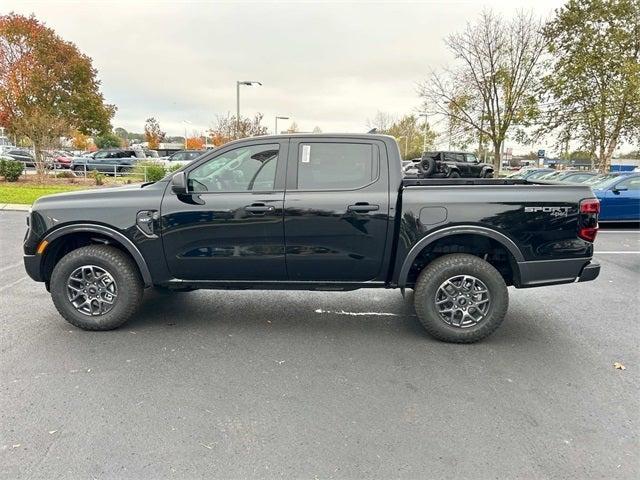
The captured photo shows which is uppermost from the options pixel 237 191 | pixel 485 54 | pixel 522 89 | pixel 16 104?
pixel 485 54

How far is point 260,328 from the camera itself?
401cm

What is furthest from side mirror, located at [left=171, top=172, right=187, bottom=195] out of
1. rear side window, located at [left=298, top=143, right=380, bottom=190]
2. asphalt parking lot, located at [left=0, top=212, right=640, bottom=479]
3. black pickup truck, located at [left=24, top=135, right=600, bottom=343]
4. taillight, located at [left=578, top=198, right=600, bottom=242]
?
taillight, located at [left=578, top=198, right=600, bottom=242]

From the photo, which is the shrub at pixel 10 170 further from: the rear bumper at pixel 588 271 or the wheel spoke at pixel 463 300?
the rear bumper at pixel 588 271

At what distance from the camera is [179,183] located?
3615 mm

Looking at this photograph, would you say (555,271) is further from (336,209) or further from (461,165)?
(461,165)

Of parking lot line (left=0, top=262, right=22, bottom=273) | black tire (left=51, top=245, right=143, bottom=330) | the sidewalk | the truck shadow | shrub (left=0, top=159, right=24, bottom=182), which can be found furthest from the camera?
shrub (left=0, top=159, right=24, bottom=182)

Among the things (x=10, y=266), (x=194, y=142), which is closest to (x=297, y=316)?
(x=10, y=266)

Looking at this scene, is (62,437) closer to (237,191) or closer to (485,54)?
(237,191)

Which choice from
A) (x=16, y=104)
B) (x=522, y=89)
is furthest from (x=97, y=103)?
(x=522, y=89)

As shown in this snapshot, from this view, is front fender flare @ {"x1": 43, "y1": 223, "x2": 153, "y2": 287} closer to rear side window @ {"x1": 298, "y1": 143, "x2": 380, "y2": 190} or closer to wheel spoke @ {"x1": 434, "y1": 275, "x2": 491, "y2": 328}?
rear side window @ {"x1": 298, "y1": 143, "x2": 380, "y2": 190}

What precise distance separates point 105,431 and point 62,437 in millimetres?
233

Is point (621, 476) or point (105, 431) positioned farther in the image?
point (105, 431)

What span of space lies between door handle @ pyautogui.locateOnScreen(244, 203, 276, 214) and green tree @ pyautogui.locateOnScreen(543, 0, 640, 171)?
58.8 ft

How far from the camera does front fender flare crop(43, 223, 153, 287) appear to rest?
148 inches
